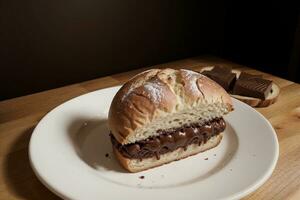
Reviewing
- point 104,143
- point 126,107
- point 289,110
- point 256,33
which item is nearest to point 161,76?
point 126,107

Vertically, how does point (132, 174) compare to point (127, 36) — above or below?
below

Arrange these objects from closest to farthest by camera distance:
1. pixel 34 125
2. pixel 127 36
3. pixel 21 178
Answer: pixel 21 178 < pixel 34 125 < pixel 127 36

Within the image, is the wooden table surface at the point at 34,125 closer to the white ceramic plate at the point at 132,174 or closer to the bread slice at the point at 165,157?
the white ceramic plate at the point at 132,174

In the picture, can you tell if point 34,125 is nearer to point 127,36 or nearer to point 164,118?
point 164,118

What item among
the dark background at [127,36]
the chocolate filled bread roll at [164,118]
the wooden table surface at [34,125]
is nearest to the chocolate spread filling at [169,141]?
the chocolate filled bread roll at [164,118]

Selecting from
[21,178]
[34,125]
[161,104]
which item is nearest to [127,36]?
[34,125]

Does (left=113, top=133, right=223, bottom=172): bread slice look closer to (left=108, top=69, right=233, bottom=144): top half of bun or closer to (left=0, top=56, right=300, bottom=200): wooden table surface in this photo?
(left=108, top=69, right=233, bottom=144): top half of bun
